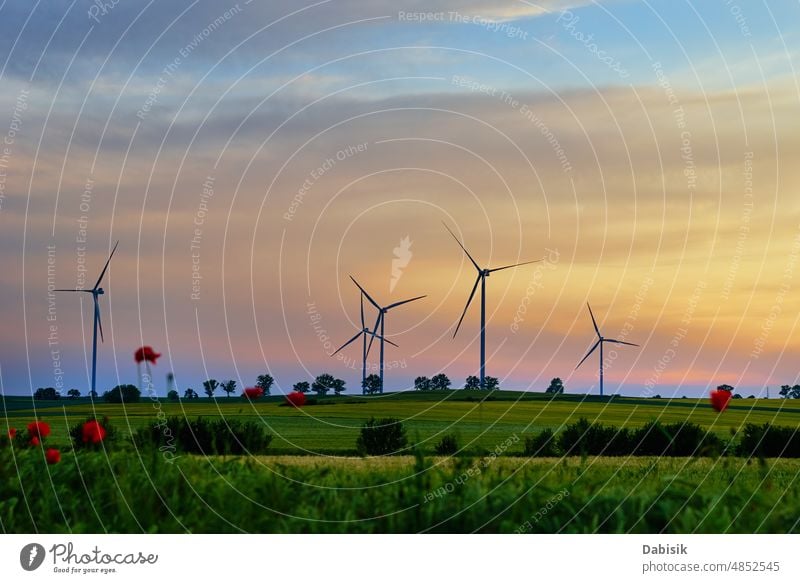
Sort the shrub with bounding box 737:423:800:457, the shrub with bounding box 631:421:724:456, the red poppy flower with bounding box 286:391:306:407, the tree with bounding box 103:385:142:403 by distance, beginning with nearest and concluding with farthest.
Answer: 1. the red poppy flower with bounding box 286:391:306:407
2. the shrub with bounding box 737:423:800:457
3. the shrub with bounding box 631:421:724:456
4. the tree with bounding box 103:385:142:403

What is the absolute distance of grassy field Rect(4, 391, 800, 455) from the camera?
28828mm

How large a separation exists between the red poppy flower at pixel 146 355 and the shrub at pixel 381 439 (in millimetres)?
9545

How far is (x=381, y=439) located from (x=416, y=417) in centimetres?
2328

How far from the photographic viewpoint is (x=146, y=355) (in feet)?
40.7

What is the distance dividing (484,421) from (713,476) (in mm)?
27147

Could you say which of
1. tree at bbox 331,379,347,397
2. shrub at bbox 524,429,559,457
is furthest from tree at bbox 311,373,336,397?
shrub at bbox 524,429,559,457

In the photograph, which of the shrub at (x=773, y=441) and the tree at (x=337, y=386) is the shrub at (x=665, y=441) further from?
the tree at (x=337, y=386)

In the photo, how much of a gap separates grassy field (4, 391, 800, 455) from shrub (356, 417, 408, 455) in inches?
43.2

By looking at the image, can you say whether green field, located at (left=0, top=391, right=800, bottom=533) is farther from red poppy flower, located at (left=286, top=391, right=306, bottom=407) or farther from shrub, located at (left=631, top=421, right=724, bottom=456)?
shrub, located at (left=631, top=421, right=724, bottom=456)

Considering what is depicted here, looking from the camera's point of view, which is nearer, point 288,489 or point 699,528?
point 699,528

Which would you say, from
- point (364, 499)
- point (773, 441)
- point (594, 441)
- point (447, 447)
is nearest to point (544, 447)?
point (594, 441)

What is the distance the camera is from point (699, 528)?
9.91 metres
